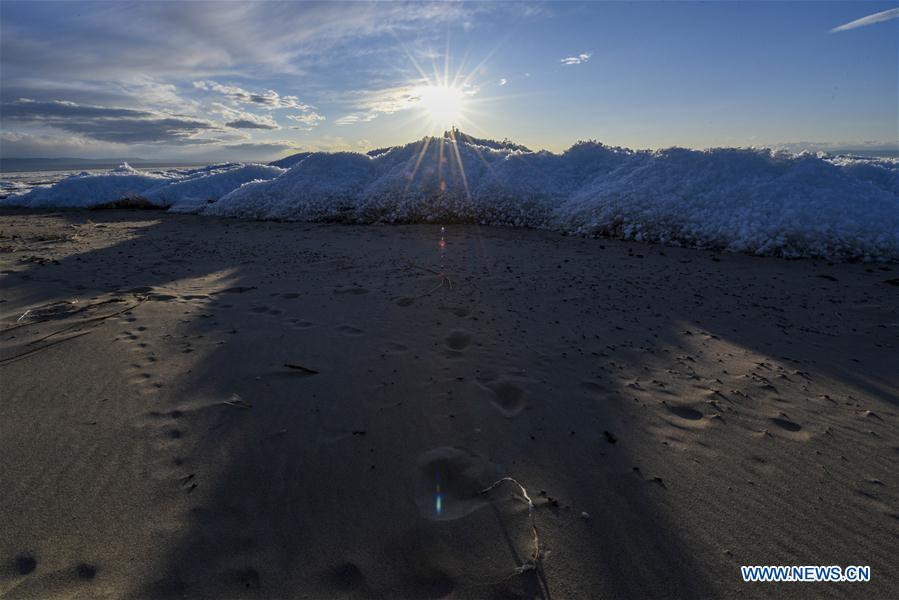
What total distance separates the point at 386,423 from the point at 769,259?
889 cm

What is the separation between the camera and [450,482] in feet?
9.21

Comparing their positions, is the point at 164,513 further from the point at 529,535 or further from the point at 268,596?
the point at 529,535

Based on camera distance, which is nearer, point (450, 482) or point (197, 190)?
point (450, 482)

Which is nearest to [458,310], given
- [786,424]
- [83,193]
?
[786,424]

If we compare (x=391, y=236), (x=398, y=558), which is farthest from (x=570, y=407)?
(x=391, y=236)

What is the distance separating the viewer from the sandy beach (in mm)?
2219

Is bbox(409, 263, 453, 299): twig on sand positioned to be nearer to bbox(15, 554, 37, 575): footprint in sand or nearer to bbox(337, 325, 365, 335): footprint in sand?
bbox(337, 325, 365, 335): footprint in sand

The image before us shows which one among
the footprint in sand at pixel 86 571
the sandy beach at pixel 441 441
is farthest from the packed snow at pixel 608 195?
the footprint in sand at pixel 86 571

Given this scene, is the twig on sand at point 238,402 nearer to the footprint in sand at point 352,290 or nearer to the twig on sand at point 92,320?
the twig on sand at point 92,320

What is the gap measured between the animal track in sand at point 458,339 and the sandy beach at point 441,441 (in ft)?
0.10

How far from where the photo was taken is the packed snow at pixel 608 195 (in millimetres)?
9273

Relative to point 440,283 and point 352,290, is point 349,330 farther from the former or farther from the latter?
point 440,283

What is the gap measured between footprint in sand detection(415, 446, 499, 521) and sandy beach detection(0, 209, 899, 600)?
0.05 ft

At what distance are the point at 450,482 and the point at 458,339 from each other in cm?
224
